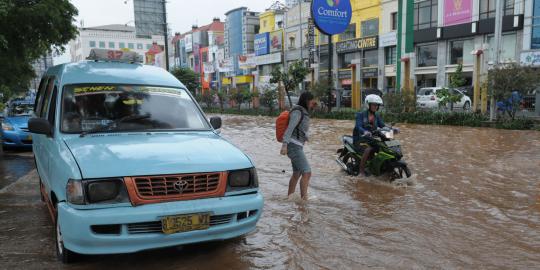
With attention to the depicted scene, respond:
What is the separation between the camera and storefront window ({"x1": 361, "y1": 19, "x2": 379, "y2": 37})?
3642cm

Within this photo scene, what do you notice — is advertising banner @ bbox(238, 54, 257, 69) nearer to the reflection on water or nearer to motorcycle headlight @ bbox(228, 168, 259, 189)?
the reflection on water

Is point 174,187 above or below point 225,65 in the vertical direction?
below

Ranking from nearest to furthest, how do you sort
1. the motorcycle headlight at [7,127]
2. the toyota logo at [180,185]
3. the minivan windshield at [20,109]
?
1. the toyota logo at [180,185]
2. the motorcycle headlight at [7,127]
3. the minivan windshield at [20,109]

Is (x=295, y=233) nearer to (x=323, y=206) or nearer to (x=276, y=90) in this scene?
(x=323, y=206)

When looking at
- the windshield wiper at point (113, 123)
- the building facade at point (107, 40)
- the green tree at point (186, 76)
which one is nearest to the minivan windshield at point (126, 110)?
the windshield wiper at point (113, 123)

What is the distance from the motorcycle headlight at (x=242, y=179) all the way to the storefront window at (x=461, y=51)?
2975 centimetres

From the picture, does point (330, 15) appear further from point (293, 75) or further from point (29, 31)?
point (29, 31)

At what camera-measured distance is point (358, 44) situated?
3800 cm

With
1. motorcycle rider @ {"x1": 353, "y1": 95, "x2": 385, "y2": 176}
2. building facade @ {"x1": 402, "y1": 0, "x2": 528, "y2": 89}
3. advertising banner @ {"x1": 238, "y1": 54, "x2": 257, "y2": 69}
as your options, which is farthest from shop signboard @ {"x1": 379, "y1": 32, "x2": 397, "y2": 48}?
motorcycle rider @ {"x1": 353, "y1": 95, "x2": 385, "y2": 176}

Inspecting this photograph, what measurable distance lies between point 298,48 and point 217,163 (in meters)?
43.4

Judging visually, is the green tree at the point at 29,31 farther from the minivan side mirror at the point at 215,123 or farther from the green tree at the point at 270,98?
the green tree at the point at 270,98

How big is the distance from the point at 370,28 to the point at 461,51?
8.51 m

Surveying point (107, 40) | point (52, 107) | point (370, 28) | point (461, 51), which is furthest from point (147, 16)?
point (107, 40)

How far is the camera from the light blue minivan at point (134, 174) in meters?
3.53
